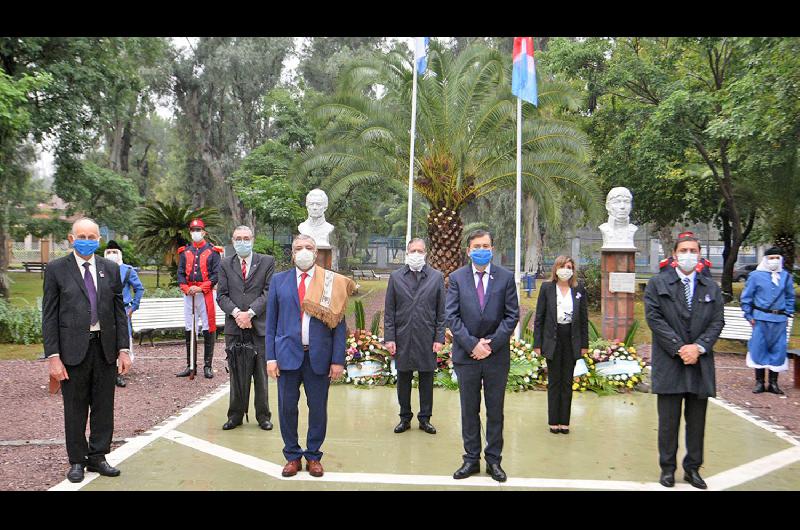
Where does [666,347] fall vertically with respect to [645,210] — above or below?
below

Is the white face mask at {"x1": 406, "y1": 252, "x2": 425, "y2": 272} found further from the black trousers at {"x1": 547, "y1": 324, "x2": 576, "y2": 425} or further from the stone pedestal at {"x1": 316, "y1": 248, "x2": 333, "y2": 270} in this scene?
the stone pedestal at {"x1": 316, "y1": 248, "x2": 333, "y2": 270}

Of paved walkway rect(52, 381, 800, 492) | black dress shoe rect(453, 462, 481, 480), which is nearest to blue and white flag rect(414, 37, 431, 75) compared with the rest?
paved walkway rect(52, 381, 800, 492)

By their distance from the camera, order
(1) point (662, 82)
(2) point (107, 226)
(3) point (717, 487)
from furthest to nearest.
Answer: (2) point (107, 226) → (1) point (662, 82) → (3) point (717, 487)

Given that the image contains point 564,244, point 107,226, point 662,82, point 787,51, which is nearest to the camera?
point 787,51

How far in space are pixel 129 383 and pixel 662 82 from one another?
667 inches

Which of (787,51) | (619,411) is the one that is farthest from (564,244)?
(619,411)

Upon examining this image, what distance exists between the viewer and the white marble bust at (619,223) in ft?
35.3

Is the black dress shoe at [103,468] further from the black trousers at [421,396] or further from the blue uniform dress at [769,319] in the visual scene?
the blue uniform dress at [769,319]

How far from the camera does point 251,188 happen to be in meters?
23.2

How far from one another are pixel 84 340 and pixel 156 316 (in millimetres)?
7462

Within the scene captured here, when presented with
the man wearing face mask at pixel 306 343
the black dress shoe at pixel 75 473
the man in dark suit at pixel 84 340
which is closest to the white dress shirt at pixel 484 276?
the man wearing face mask at pixel 306 343

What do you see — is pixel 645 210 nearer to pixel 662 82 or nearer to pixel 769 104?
pixel 662 82

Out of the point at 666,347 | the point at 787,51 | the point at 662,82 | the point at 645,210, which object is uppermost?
the point at 662,82

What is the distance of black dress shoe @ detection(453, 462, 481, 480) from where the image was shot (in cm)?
488
